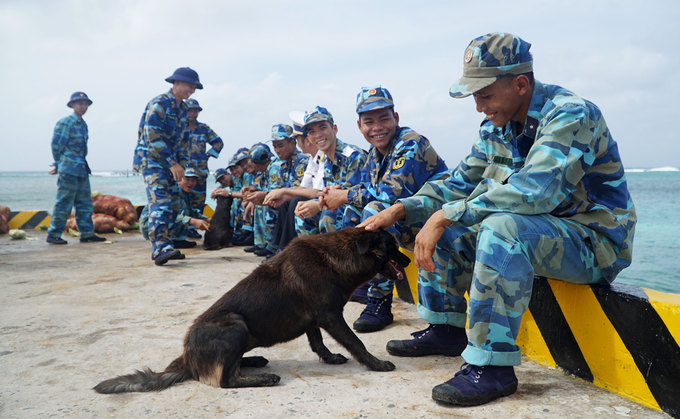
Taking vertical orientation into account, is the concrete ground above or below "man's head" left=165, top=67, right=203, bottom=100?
below

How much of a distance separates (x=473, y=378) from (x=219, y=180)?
799 cm

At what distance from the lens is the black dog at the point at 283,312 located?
267 centimetres

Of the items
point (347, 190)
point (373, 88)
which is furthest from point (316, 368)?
point (373, 88)

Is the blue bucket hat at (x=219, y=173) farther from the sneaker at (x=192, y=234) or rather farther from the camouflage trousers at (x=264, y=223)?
the camouflage trousers at (x=264, y=223)

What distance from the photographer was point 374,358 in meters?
2.89

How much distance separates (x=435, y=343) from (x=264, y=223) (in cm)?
501

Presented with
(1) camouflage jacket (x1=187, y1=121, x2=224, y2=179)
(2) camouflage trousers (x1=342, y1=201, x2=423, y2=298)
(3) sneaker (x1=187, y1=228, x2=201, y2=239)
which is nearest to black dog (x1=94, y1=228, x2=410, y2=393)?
(2) camouflage trousers (x1=342, y1=201, x2=423, y2=298)

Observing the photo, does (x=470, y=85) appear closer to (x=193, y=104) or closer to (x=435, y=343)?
(x=435, y=343)

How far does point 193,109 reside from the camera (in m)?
9.59

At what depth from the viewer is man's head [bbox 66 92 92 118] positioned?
31.4 feet

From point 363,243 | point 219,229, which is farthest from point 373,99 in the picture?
point 219,229

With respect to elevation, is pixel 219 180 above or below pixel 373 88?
below

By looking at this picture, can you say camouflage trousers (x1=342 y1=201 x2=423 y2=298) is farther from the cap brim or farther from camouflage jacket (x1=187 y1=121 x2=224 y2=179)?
camouflage jacket (x1=187 y1=121 x2=224 y2=179)

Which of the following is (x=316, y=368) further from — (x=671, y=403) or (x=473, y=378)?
(x=671, y=403)
